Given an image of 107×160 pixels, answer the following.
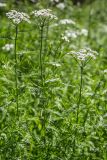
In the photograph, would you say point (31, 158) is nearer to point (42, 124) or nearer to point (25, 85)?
point (42, 124)

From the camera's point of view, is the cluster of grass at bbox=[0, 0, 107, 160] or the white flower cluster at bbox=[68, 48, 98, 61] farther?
the cluster of grass at bbox=[0, 0, 107, 160]

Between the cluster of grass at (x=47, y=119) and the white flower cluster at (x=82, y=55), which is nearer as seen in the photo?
the white flower cluster at (x=82, y=55)

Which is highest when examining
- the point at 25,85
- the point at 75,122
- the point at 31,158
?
the point at 25,85

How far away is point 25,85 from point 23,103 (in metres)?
0.22

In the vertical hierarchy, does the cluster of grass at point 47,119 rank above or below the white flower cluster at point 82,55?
below

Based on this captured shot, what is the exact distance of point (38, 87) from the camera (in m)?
5.09

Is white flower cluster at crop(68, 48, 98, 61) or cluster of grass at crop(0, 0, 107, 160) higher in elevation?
white flower cluster at crop(68, 48, 98, 61)

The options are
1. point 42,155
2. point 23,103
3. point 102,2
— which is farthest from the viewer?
point 102,2

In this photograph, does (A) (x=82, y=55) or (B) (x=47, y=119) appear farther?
(B) (x=47, y=119)

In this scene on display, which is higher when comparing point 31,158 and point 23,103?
point 23,103

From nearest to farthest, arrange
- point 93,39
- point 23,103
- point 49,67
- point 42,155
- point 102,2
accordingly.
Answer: point 42,155
point 23,103
point 49,67
point 93,39
point 102,2

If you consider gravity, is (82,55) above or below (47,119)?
above

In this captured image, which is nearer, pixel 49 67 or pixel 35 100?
pixel 35 100

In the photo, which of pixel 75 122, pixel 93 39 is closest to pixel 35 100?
pixel 75 122
